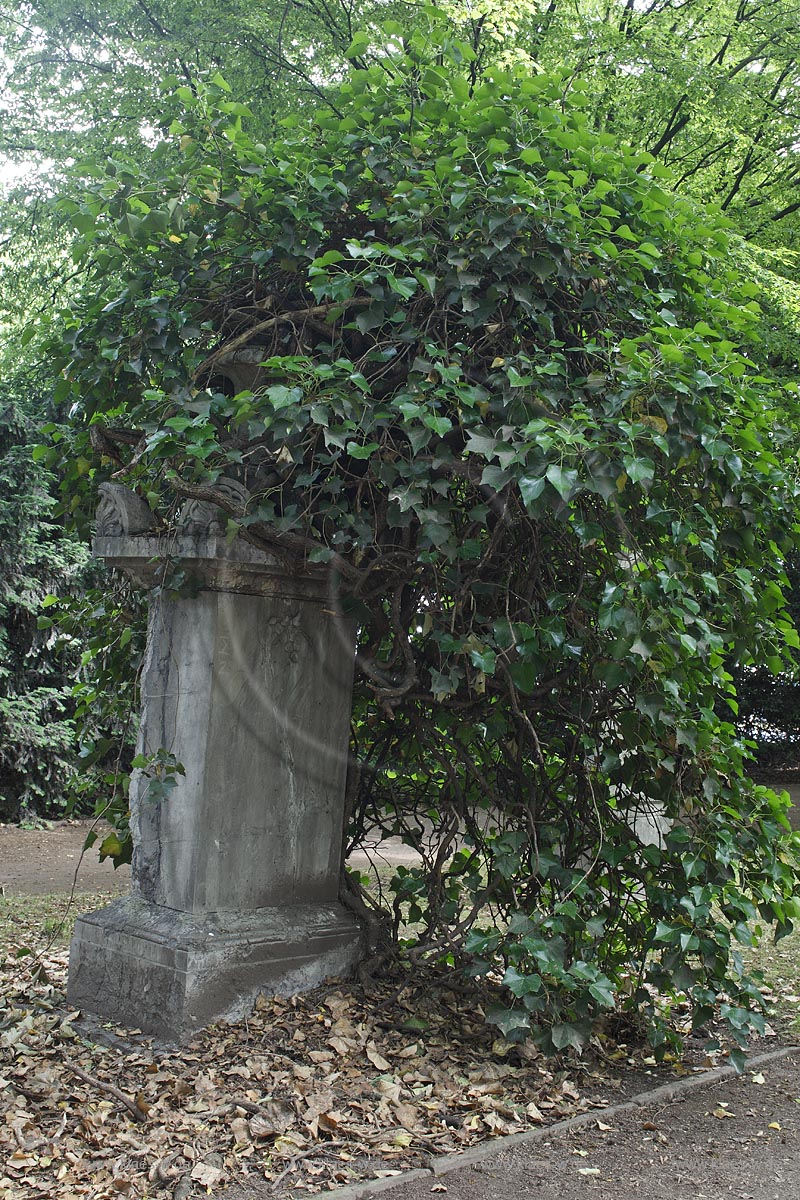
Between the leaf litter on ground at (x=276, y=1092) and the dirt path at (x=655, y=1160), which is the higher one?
the leaf litter on ground at (x=276, y=1092)

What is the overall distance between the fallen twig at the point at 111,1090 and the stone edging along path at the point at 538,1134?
712mm

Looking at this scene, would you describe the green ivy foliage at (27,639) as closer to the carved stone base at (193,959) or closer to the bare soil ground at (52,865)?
the bare soil ground at (52,865)

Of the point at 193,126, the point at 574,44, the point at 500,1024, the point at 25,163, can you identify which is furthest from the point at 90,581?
the point at 500,1024

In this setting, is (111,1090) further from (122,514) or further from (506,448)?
(506,448)

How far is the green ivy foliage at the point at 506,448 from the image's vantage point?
3625 mm

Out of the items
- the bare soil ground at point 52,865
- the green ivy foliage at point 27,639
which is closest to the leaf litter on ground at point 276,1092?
the bare soil ground at point 52,865

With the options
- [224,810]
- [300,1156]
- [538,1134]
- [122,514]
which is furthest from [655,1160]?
[122,514]

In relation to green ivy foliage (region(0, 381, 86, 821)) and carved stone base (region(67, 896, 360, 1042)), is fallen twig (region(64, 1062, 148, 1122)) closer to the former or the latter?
carved stone base (region(67, 896, 360, 1042))

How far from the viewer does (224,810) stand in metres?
4.16

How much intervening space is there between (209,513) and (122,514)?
409 mm

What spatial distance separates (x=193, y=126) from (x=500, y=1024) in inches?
133

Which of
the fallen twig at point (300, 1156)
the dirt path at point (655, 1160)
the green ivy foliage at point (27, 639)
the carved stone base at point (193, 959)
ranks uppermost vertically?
the green ivy foliage at point (27, 639)

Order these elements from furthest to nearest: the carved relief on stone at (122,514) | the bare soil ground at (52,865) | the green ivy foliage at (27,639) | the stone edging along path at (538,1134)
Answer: the green ivy foliage at (27,639) < the bare soil ground at (52,865) < the carved relief on stone at (122,514) < the stone edging along path at (538,1134)

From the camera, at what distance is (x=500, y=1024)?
143 inches
